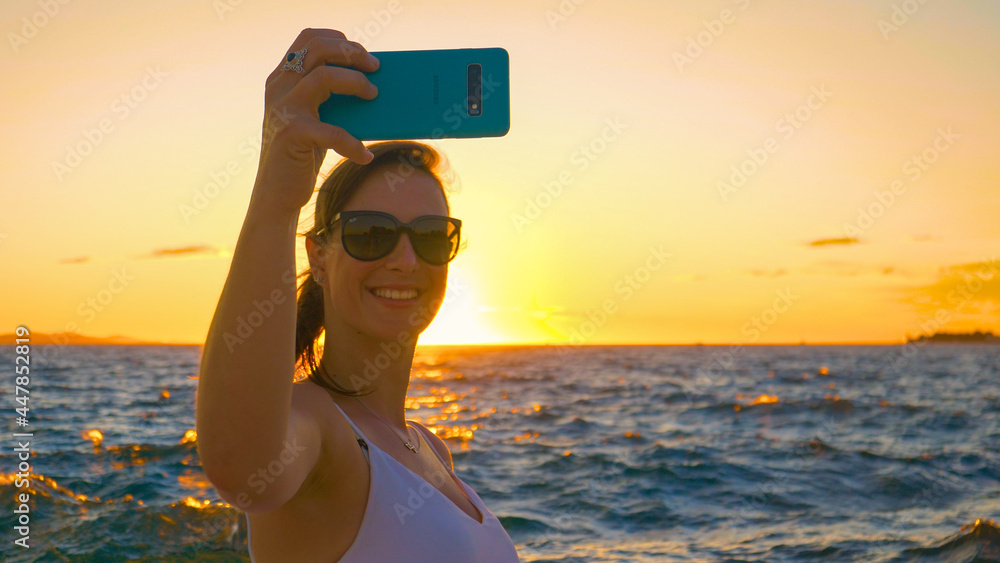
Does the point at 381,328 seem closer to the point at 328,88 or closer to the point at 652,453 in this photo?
the point at 328,88

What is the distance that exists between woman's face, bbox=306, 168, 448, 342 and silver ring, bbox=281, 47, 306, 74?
2.65 ft

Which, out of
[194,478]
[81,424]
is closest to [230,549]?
[194,478]

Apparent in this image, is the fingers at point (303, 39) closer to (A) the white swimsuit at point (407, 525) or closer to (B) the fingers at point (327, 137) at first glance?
(B) the fingers at point (327, 137)

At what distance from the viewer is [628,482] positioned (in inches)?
463

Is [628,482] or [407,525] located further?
[628,482]

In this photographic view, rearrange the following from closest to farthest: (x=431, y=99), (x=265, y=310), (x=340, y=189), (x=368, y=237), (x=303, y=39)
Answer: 1. (x=265, y=310)
2. (x=303, y=39)
3. (x=431, y=99)
4. (x=368, y=237)
5. (x=340, y=189)

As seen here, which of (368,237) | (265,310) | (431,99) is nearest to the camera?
(265,310)

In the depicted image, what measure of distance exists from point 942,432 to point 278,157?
2088 centimetres

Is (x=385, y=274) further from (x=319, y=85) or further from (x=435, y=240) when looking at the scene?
(x=319, y=85)

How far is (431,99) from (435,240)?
578 mm

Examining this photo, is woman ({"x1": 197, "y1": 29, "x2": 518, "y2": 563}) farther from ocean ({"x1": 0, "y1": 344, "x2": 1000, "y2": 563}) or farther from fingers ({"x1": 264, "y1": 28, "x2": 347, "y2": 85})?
ocean ({"x1": 0, "y1": 344, "x2": 1000, "y2": 563})

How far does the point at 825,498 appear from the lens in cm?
1109

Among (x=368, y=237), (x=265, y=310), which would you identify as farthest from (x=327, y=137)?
(x=368, y=237)

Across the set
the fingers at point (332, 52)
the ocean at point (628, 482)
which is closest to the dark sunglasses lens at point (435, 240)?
the fingers at point (332, 52)
